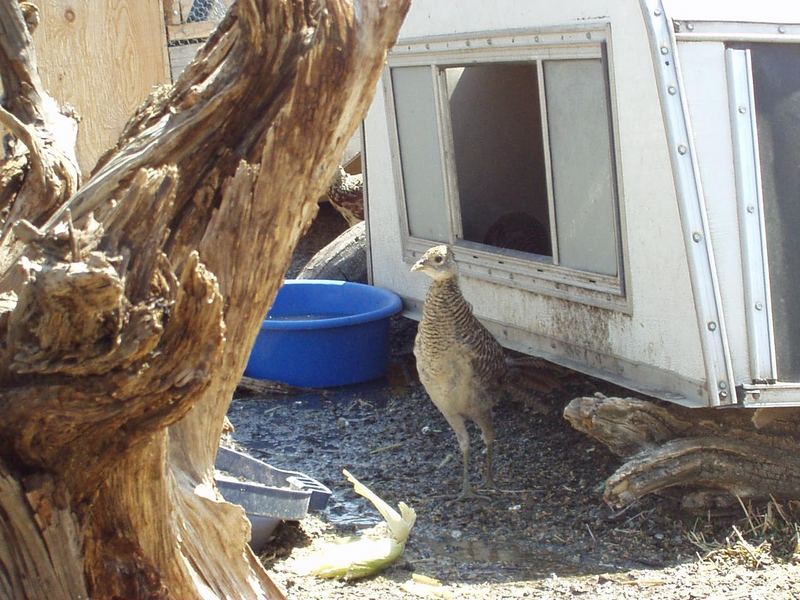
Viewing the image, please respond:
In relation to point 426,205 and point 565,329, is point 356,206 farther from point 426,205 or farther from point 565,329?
point 565,329

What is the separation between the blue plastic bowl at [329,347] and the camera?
6848mm

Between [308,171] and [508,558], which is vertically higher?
[308,171]

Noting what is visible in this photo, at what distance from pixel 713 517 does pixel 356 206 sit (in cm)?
493

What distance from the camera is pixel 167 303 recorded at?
6.88 ft

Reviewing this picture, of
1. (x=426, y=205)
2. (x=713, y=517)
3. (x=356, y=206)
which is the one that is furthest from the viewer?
(x=356, y=206)

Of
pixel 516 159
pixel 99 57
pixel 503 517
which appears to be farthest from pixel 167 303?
pixel 516 159

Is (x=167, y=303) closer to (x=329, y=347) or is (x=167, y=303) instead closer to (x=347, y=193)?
(x=329, y=347)

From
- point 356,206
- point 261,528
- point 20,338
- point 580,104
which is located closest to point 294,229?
point 20,338

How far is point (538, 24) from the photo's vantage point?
17.1ft

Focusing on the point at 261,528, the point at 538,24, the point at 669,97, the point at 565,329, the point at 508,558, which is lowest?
the point at 508,558

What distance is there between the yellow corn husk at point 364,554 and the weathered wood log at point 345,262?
365 centimetres

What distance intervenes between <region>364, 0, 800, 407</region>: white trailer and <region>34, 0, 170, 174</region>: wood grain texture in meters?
1.51

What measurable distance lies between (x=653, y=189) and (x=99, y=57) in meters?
3.34

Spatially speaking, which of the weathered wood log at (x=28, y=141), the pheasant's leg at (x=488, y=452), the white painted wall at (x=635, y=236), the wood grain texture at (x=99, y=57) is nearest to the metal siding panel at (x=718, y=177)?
the white painted wall at (x=635, y=236)
